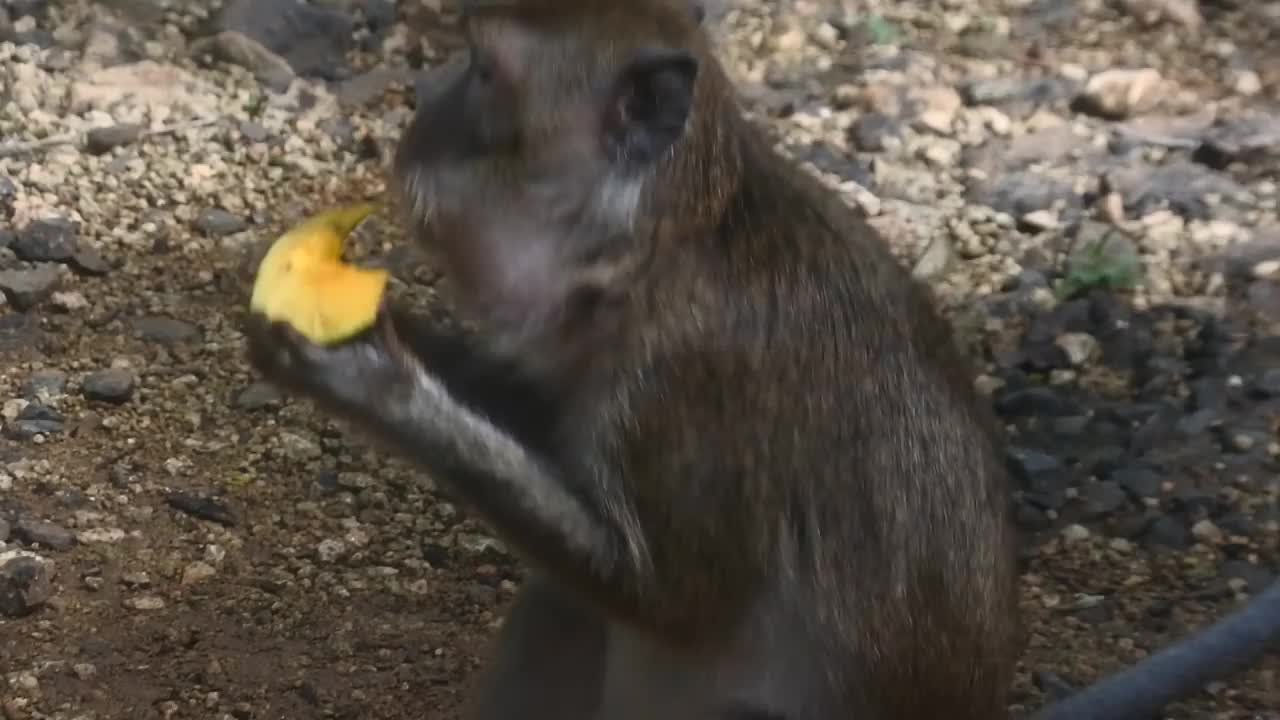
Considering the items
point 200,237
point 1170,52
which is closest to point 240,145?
point 200,237

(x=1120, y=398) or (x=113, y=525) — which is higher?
(x=1120, y=398)

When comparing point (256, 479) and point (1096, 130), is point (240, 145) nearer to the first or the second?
point (256, 479)

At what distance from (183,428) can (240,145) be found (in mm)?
1030

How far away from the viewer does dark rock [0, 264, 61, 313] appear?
3725 millimetres

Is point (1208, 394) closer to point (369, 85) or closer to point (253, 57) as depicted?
point (369, 85)

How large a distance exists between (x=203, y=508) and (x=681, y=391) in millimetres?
1331

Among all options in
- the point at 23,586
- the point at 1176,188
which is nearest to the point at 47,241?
the point at 23,586

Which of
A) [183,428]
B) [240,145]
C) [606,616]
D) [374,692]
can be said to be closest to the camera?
[606,616]

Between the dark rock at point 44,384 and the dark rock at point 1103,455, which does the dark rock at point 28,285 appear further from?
the dark rock at point 1103,455

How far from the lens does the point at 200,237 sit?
400 cm

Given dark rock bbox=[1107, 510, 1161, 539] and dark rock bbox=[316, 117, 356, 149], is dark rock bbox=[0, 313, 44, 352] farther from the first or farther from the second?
dark rock bbox=[1107, 510, 1161, 539]

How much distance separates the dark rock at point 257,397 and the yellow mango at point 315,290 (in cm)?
137

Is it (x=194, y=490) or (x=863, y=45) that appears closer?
(x=194, y=490)

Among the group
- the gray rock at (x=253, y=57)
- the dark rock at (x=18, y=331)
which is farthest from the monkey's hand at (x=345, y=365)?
the gray rock at (x=253, y=57)
